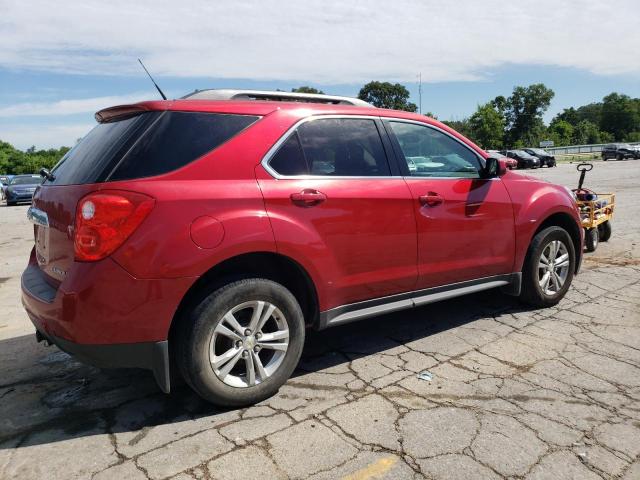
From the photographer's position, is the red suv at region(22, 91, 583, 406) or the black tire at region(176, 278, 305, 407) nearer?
the red suv at region(22, 91, 583, 406)

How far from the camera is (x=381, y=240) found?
3457 mm

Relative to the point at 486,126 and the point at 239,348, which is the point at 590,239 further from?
the point at 486,126

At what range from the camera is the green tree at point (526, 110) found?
289ft

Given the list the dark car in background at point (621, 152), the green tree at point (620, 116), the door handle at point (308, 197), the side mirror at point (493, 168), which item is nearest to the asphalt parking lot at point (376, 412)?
the door handle at point (308, 197)

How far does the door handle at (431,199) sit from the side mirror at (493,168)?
65 centimetres

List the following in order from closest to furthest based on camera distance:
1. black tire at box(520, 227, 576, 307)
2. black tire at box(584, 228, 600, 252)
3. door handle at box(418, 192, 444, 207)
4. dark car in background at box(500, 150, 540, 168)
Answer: door handle at box(418, 192, 444, 207) < black tire at box(520, 227, 576, 307) < black tire at box(584, 228, 600, 252) < dark car in background at box(500, 150, 540, 168)

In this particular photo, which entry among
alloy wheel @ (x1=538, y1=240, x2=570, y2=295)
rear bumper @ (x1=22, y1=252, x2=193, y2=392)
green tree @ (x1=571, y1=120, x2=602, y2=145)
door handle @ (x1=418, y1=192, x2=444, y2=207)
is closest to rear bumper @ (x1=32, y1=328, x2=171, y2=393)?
rear bumper @ (x1=22, y1=252, x2=193, y2=392)

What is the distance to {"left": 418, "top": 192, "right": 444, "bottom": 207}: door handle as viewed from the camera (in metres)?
3.69

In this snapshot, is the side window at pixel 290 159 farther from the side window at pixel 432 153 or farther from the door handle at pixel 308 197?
the side window at pixel 432 153

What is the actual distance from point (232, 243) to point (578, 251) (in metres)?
3.75

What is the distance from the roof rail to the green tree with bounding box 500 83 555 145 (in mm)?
91760

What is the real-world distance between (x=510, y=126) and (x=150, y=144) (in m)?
98.3

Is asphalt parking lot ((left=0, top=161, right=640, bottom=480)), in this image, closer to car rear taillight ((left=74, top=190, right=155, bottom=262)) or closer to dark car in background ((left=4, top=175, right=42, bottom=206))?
car rear taillight ((left=74, top=190, right=155, bottom=262))

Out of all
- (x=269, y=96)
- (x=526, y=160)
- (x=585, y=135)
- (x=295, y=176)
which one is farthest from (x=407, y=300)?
(x=585, y=135)
